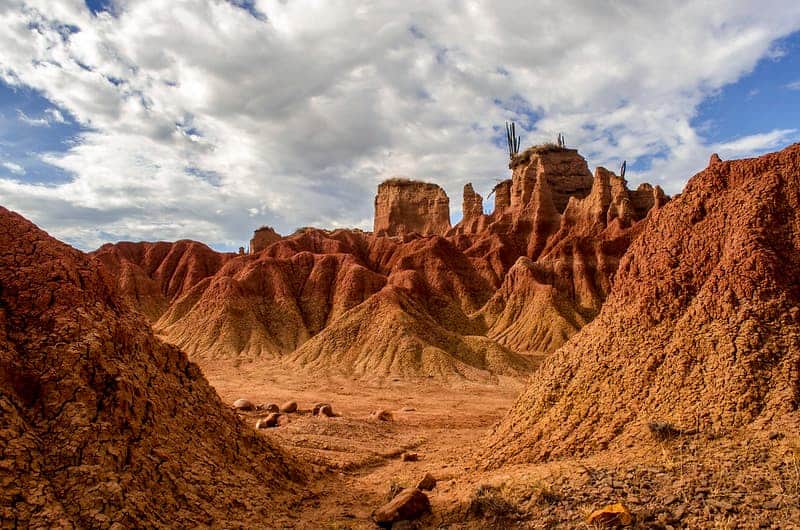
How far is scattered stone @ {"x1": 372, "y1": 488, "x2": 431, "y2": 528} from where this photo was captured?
32.2 ft

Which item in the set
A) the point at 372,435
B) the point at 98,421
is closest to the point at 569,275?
the point at 372,435

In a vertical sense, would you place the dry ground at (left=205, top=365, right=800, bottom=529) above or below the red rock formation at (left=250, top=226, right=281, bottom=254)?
below

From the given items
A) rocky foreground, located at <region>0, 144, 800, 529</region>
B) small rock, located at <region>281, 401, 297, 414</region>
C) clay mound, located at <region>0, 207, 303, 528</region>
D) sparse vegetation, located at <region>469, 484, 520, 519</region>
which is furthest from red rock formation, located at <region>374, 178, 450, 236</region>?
sparse vegetation, located at <region>469, 484, 520, 519</region>

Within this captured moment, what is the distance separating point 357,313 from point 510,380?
14.4m

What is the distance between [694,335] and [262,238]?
3213 inches

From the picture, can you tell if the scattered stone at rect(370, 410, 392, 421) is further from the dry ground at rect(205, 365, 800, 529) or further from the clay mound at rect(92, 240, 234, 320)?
the clay mound at rect(92, 240, 234, 320)

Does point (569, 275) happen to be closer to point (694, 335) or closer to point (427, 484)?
point (694, 335)

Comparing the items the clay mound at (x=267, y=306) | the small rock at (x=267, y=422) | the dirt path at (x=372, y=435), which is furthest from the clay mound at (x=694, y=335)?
the clay mound at (x=267, y=306)

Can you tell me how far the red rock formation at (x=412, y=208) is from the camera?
321ft

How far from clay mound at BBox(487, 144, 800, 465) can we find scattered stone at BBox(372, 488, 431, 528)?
2.77 metres

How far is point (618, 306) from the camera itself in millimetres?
13266

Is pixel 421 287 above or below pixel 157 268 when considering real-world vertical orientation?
below

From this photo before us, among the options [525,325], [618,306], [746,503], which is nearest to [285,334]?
[525,325]

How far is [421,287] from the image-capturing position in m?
53.9
